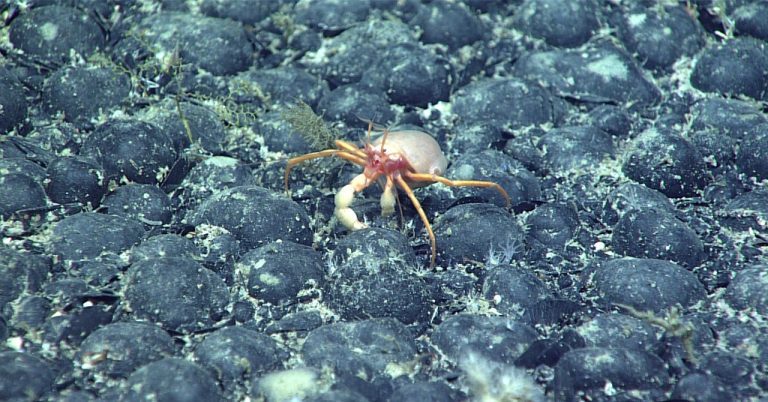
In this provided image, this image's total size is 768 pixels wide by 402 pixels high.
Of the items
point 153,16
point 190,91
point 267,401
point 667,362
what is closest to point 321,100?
point 190,91

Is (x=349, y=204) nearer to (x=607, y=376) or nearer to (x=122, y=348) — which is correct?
(x=122, y=348)

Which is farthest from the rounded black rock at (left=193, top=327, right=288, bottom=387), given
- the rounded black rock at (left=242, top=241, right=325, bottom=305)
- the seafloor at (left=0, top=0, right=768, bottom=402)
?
the rounded black rock at (left=242, top=241, right=325, bottom=305)

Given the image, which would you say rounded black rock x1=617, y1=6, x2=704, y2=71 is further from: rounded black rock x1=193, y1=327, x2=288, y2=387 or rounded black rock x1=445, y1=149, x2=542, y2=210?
rounded black rock x1=193, y1=327, x2=288, y2=387

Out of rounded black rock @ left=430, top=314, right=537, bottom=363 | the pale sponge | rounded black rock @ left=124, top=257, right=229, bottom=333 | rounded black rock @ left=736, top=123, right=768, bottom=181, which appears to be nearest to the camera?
the pale sponge

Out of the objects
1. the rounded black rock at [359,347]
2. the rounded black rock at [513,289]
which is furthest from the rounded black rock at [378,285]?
the rounded black rock at [513,289]

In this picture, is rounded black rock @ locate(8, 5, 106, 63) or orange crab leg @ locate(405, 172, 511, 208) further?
rounded black rock @ locate(8, 5, 106, 63)

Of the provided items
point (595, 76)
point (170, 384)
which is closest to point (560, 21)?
point (595, 76)

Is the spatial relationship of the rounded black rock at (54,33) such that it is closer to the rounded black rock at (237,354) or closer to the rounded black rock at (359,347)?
the rounded black rock at (237,354)
